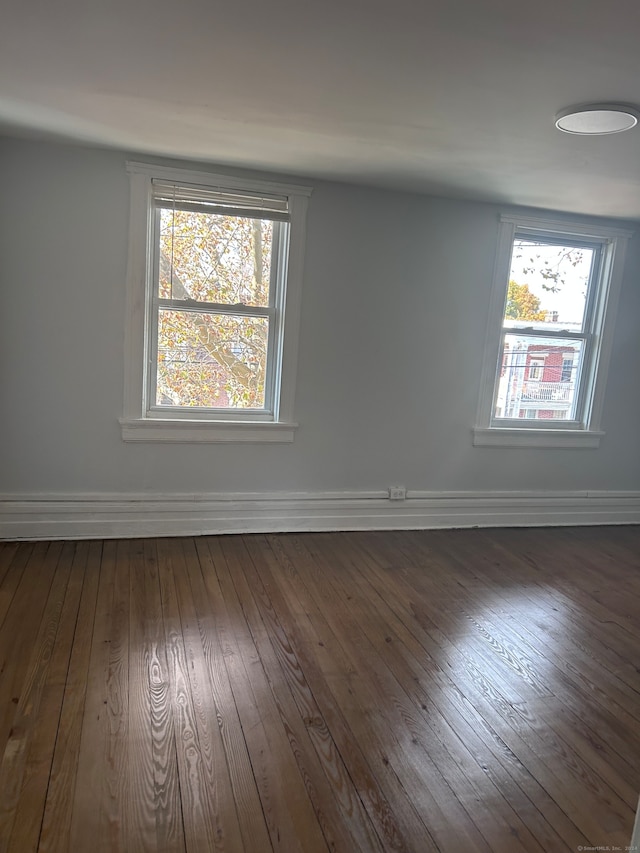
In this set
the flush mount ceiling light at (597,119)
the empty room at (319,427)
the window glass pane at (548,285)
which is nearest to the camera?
the empty room at (319,427)

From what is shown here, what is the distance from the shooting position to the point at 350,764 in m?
1.86

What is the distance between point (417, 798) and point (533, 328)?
10.8ft

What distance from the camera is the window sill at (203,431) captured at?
138 inches

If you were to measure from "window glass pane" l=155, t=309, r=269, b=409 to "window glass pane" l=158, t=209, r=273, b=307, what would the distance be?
137 millimetres

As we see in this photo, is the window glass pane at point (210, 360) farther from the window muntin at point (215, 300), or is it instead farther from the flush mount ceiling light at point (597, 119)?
the flush mount ceiling light at point (597, 119)

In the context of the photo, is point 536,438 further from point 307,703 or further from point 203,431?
point 307,703

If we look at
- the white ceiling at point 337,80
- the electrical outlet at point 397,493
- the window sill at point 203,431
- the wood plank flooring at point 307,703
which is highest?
the white ceiling at point 337,80

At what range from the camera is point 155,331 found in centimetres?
351

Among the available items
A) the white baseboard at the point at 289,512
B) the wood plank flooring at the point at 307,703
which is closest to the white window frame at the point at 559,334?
the white baseboard at the point at 289,512

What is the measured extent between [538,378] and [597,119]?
2.27m

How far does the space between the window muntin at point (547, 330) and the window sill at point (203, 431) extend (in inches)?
64.3

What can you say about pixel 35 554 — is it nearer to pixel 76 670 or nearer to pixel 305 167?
pixel 76 670

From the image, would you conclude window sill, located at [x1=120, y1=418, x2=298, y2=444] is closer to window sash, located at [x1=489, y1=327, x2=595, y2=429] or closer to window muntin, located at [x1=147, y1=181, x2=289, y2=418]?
window muntin, located at [x1=147, y1=181, x2=289, y2=418]

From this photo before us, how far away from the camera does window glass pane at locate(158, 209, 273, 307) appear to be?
3461 millimetres
